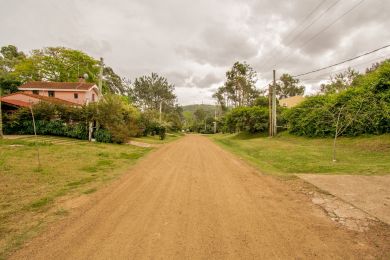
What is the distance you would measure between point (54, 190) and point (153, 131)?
29.4 metres

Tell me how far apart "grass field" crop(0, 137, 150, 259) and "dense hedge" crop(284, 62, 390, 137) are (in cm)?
1239

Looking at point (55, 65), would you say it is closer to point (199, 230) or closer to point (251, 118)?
point (251, 118)

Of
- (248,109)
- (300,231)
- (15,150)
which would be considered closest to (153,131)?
(248,109)

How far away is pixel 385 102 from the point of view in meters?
14.8

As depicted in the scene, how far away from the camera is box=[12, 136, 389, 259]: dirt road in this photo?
3.21m

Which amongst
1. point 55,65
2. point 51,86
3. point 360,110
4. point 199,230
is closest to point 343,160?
point 360,110

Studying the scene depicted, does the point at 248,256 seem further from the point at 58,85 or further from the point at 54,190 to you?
the point at 58,85

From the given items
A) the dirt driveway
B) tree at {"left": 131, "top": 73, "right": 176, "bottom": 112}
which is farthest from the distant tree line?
the dirt driveway

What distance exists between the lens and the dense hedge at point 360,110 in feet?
48.8

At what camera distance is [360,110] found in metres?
16.0

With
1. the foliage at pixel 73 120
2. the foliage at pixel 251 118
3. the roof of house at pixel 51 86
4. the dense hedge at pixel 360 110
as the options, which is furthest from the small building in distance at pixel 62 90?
the dense hedge at pixel 360 110

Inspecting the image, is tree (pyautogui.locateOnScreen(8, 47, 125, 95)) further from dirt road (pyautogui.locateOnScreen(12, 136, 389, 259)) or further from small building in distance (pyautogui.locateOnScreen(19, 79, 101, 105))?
dirt road (pyautogui.locateOnScreen(12, 136, 389, 259))

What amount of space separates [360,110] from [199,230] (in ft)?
56.2

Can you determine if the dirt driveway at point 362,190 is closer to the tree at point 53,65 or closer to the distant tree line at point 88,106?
the distant tree line at point 88,106
